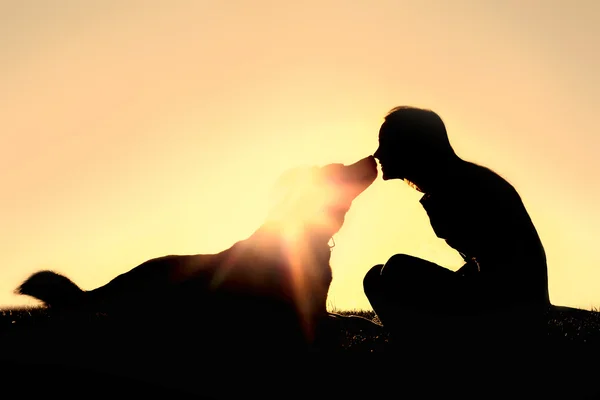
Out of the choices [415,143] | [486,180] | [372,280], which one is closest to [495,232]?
[486,180]

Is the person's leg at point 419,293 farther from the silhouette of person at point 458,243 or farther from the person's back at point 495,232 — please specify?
the person's back at point 495,232

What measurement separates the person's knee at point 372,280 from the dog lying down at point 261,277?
776 mm

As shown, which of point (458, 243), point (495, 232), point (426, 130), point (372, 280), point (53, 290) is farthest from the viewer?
point (53, 290)

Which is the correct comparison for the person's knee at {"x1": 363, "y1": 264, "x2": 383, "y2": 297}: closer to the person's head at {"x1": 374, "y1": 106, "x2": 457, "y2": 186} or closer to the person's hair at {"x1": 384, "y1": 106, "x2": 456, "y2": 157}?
the person's head at {"x1": 374, "y1": 106, "x2": 457, "y2": 186}

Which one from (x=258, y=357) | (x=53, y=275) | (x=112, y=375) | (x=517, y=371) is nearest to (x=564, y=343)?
(x=517, y=371)

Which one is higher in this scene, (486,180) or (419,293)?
(486,180)

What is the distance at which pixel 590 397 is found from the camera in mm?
3275

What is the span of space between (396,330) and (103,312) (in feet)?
8.45

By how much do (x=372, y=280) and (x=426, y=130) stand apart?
1050 mm

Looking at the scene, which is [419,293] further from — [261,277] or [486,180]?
[261,277]

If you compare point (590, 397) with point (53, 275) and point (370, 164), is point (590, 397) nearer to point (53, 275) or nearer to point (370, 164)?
point (370, 164)

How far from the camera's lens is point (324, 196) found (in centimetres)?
525

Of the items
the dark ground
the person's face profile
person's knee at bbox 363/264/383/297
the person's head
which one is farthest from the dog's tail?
the person's head

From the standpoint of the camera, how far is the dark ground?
11.2 feet
